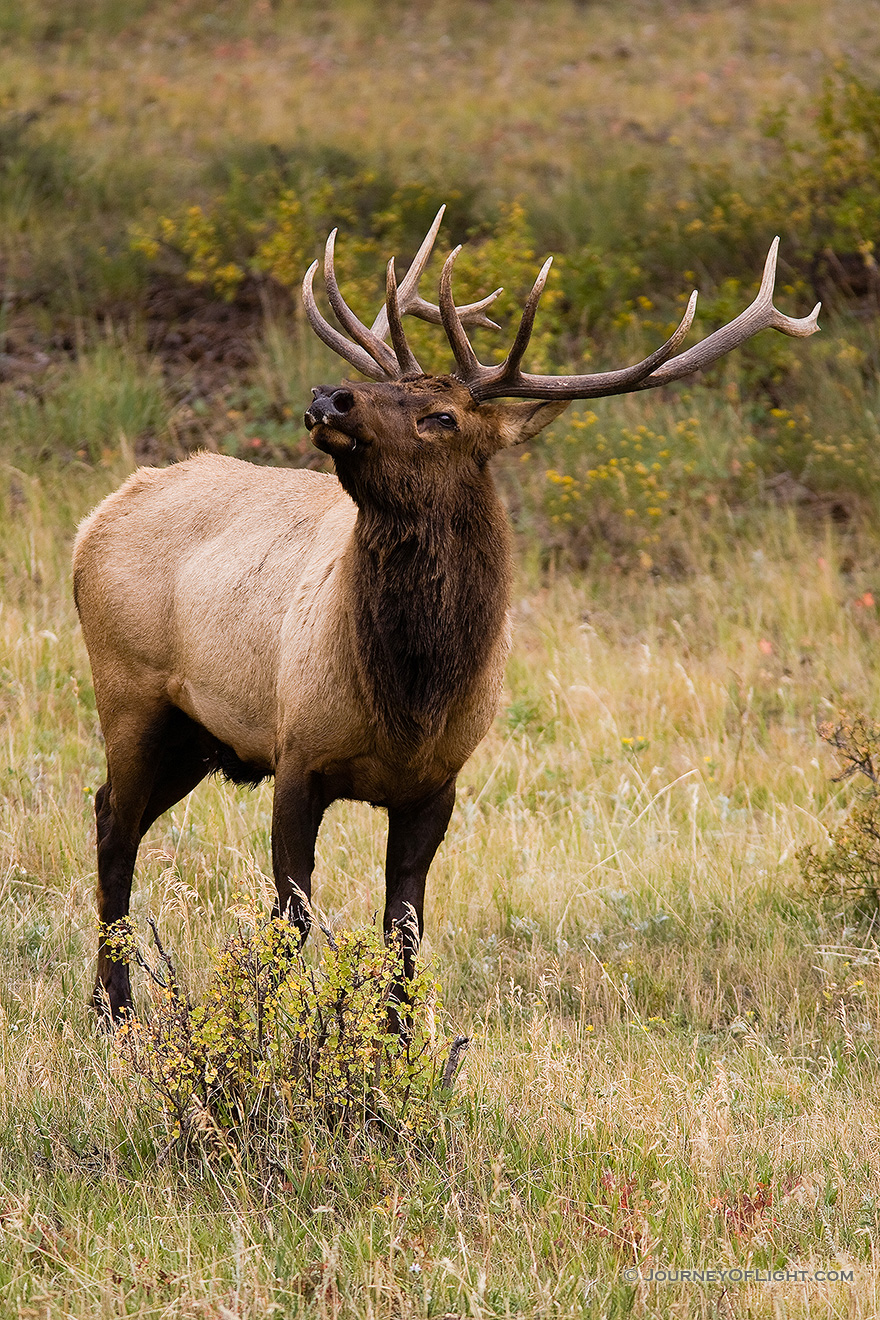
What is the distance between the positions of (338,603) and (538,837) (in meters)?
2.00

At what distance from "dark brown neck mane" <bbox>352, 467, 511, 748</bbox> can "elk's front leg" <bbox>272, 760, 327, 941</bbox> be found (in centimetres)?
36

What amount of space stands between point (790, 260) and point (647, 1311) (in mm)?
11269

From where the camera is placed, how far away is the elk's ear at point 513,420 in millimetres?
4520

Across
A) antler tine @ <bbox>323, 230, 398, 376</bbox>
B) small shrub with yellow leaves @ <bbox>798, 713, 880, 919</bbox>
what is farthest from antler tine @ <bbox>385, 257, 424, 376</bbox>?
small shrub with yellow leaves @ <bbox>798, 713, 880, 919</bbox>

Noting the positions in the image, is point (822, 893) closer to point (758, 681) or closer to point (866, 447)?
point (758, 681)

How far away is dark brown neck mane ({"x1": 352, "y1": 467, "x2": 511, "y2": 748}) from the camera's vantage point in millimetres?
4293

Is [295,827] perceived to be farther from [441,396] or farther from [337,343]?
[337,343]

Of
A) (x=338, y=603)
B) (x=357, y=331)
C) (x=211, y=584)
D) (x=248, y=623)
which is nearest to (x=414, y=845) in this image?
(x=338, y=603)

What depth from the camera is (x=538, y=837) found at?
6.11 m

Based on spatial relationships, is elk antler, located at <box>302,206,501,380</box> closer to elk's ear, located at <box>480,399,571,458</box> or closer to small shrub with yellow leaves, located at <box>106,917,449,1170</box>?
elk's ear, located at <box>480,399,571,458</box>

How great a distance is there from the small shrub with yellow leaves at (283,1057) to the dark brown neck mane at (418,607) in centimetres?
81

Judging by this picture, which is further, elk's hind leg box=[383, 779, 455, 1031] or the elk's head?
elk's hind leg box=[383, 779, 455, 1031]

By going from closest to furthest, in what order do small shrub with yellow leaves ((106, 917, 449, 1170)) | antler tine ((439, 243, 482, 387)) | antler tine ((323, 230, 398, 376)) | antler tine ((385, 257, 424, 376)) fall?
small shrub with yellow leaves ((106, 917, 449, 1170)) → antler tine ((439, 243, 482, 387)) → antler tine ((385, 257, 424, 376)) → antler tine ((323, 230, 398, 376))

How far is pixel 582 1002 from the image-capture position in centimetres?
490
